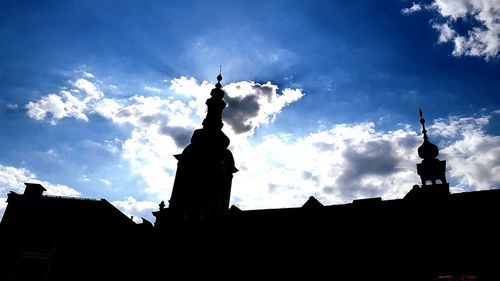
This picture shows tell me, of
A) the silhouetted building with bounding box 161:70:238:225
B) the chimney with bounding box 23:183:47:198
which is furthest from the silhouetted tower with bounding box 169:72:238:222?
the chimney with bounding box 23:183:47:198

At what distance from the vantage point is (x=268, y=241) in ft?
44.4

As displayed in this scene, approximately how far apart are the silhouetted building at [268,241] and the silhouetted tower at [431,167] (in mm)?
6808

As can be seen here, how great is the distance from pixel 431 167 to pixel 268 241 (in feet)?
43.0

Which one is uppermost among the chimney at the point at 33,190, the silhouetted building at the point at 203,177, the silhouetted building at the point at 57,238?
the silhouetted building at the point at 203,177

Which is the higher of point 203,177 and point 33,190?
point 203,177

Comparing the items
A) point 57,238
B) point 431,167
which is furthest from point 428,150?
point 57,238

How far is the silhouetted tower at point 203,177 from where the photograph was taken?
22859 millimetres

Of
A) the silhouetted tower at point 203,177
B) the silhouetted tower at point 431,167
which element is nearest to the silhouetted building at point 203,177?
the silhouetted tower at point 203,177

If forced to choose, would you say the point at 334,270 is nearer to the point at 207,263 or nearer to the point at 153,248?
the point at 207,263

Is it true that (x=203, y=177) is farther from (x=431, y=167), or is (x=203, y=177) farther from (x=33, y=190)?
(x=431, y=167)

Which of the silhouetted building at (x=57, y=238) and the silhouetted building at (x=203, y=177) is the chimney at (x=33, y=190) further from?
the silhouetted building at (x=203, y=177)

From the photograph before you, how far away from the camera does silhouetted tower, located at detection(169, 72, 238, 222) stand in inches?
900

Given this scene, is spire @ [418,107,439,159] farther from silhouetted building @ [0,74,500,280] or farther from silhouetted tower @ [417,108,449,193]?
silhouetted building @ [0,74,500,280]

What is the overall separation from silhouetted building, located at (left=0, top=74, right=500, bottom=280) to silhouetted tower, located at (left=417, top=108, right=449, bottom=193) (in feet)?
22.3
